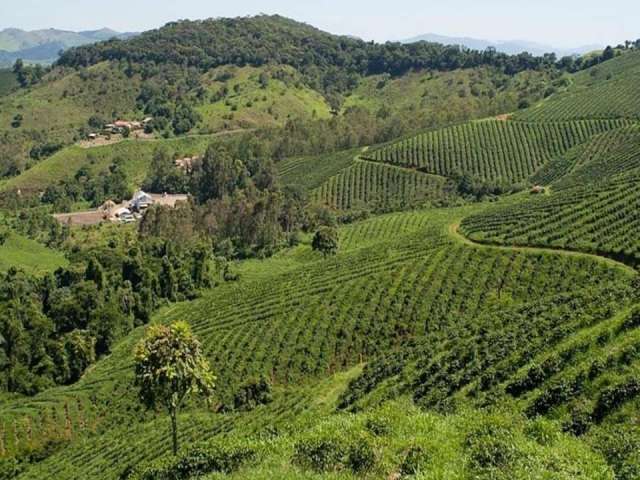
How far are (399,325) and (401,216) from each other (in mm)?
56055

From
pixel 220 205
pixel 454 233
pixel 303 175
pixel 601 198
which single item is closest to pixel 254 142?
pixel 303 175

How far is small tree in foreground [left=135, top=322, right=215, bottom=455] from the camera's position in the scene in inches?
1265

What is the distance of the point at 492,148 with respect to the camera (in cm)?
13700

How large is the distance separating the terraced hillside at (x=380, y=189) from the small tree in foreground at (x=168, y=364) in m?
87.4

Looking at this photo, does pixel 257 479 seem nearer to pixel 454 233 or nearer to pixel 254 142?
pixel 454 233

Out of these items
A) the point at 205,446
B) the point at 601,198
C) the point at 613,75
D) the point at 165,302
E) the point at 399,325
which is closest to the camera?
the point at 205,446

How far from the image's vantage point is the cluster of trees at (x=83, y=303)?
64.4 metres

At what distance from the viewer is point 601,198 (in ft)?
212

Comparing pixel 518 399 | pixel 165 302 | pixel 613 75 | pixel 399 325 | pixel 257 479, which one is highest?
pixel 613 75

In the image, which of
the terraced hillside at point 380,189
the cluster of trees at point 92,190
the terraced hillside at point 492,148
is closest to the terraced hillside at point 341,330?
the terraced hillside at point 380,189

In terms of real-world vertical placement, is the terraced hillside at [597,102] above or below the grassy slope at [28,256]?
above

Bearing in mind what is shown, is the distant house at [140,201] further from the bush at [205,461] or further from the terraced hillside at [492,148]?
the bush at [205,461]

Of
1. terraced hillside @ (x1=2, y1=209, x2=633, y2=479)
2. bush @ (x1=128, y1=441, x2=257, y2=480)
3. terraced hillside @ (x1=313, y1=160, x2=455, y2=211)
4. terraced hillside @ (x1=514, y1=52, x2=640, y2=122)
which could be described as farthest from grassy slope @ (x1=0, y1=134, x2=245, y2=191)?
bush @ (x1=128, y1=441, x2=257, y2=480)

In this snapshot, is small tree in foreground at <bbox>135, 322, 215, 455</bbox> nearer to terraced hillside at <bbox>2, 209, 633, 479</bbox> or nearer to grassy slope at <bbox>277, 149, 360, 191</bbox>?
terraced hillside at <bbox>2, 209, 633, 479</bbox>
